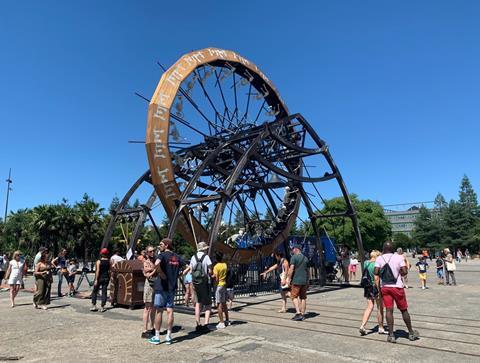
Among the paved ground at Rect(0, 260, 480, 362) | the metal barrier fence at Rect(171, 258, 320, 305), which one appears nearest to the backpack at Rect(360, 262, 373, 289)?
the paved ground at Rect(0, 260, 480, 362)

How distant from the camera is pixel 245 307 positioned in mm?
11898

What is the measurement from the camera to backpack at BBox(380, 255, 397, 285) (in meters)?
7.52

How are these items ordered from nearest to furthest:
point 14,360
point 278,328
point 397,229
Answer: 1. point 14,360
2. point 278,328
3. point 397,229

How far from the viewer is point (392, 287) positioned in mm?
7484

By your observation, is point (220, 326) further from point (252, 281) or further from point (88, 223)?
point (88, 223)

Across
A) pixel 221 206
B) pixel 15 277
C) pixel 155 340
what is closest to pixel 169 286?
pixel 155 340

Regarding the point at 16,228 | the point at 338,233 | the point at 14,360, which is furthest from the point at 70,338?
the point at 16,228

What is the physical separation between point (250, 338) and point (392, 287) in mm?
2787

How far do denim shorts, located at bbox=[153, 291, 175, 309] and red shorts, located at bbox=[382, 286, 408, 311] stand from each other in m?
3.97

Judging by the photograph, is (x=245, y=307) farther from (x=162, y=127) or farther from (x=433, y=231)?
(x=433, y=231)

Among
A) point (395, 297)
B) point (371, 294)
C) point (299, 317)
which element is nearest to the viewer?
point (395, 297)

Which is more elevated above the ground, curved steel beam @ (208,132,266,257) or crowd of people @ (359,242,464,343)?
curved steel beam @ (208,132,266,257)

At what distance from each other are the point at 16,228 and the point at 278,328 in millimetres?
65395

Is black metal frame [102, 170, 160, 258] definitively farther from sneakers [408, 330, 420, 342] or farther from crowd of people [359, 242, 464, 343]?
sneakers [408, 330, 420, 342]
